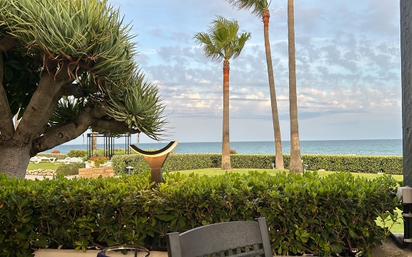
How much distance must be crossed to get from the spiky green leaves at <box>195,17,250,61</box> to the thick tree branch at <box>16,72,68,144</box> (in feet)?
44.3

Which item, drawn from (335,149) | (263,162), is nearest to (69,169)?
(263,162)

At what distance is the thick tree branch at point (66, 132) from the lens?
4203 millimetres

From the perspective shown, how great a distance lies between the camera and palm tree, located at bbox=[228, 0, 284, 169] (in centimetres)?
1544

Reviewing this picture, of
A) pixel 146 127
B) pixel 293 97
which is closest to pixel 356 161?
pixel 293 97

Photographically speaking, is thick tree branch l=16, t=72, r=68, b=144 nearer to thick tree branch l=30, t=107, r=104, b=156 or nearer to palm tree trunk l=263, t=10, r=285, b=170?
thick tree branch l=30, t=107, r=104, b=156

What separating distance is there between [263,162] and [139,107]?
14636 millimetres

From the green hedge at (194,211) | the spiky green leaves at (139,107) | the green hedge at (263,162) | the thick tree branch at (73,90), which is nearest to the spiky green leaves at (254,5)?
the green hedge at (263,162)

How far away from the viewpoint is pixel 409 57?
317cm

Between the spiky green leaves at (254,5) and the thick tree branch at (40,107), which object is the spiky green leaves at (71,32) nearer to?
the thick tree branch at (40,107)

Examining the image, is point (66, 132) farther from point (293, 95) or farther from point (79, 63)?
point (293, 95)

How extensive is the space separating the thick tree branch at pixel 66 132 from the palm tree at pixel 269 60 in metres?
11.9

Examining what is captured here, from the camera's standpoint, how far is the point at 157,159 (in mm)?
3068

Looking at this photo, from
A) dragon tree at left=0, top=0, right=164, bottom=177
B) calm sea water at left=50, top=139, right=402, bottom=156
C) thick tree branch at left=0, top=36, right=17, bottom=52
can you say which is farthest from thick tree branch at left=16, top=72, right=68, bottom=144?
calm sea water at left=50, top=139, right=402, bottom=156

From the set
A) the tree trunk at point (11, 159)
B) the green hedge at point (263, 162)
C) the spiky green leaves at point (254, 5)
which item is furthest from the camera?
the spiky green leaves at point (254, 5)
